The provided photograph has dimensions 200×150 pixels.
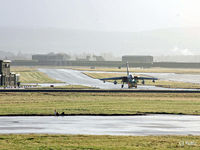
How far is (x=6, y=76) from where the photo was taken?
126m

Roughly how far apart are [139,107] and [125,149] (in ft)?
111

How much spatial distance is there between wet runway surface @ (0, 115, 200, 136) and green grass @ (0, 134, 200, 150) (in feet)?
9.30

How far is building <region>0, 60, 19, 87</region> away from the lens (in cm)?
12262

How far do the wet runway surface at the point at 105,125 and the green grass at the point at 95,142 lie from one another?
284cm

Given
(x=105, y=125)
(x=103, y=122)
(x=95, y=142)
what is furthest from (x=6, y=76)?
(x=95, y=142)

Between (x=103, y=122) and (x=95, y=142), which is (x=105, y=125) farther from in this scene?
(x=95, y=142)

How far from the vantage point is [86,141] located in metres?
41.0

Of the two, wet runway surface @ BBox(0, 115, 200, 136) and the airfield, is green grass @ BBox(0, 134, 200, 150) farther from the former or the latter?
wet runway surface @ BBox(0, 115, 200, 136)

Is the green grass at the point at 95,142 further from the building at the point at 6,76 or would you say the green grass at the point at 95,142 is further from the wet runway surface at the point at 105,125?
the building at the point at 6,76

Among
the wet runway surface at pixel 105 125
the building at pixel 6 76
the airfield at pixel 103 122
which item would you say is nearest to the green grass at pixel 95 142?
the airfield at pixel 103 122

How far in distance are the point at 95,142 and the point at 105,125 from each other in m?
10.9

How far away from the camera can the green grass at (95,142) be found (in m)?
38.1

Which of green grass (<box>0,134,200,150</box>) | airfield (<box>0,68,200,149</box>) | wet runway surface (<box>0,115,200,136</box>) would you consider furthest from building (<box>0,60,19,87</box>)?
green grass (<box>0,134,200,150</box>)

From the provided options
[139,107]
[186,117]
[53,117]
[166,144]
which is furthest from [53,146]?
[139,107]
